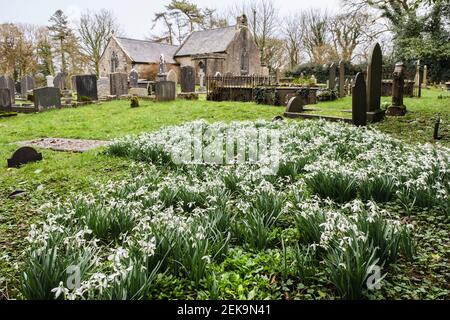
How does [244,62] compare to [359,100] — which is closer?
[359,100]

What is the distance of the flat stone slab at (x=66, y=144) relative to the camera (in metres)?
8.63

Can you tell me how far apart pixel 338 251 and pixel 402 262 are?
2.25 ft

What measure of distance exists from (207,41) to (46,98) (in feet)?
Answer: 87.8

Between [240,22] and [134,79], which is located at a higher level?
[240,22]

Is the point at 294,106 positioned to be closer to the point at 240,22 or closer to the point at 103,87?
the point at 103,87

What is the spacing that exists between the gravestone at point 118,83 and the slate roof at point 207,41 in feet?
61.3

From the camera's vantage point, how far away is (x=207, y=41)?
41.2 meters

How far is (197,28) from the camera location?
44875mm

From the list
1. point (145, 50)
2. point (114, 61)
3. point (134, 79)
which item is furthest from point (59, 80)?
point (145, 50)

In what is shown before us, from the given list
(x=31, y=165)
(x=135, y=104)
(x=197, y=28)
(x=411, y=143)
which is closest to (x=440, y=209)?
(x=411, y=143)

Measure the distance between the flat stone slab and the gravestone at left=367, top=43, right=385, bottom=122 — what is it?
742 centimetres

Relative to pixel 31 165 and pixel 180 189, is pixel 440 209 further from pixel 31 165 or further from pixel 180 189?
pixel 31 165

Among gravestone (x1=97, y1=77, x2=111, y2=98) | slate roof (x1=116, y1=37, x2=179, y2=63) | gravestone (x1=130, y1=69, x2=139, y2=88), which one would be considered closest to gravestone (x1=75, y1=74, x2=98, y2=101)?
gravestone (x1=97, y1=77, x2=111, y2=98)

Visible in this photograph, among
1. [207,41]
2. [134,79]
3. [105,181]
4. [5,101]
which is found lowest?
[105,181]
